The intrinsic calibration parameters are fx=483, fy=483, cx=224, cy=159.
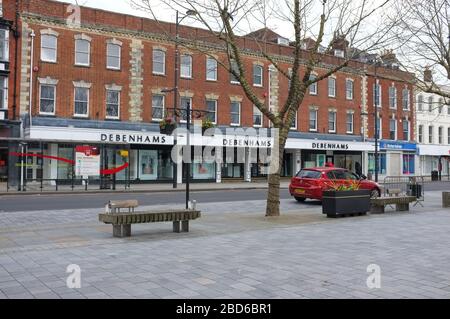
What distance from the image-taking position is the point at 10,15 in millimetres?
28828

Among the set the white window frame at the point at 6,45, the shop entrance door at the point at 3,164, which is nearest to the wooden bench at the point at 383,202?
the shop entrance door at the point at 3,164

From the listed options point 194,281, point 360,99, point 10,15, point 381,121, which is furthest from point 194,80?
point 194,281

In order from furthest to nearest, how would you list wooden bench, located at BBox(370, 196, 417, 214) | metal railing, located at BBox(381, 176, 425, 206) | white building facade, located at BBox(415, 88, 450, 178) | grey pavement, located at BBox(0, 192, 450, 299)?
1. white building facade, located at BBox(415, 88, 450, 178)
2. metal railing, located at BBox(381, 176, 425, 206)
3. wooden bench, located at BBox(370, 196, 417, 214)
4. grey pavement, located at BBox(0, 192, 450, 299)

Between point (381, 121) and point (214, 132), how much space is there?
21.0 meters

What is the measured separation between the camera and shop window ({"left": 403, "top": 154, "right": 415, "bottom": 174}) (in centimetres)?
5039

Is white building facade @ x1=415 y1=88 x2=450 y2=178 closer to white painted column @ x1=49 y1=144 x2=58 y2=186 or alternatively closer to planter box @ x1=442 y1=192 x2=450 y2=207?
planter box @ x1=442 y1=192 x2=450 y2=207

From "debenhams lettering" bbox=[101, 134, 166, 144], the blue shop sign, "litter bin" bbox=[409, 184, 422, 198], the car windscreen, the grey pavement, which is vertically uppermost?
the blue shop sign

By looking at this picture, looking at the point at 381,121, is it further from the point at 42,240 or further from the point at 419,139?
the point at 42,240

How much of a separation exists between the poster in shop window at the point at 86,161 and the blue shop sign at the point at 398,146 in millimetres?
30328

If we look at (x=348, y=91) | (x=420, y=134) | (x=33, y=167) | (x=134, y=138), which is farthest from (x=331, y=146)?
(x=33, y=167)

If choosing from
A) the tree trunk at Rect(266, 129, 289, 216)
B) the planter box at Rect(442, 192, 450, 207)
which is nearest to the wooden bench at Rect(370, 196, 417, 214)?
the planter box at Rect(442, 192, 450, 207)

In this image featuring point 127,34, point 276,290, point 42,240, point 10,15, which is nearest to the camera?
point 276,290

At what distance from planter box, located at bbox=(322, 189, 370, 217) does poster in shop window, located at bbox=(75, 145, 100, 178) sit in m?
16.3

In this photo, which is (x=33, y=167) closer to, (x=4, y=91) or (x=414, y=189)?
(x=4, y=91)
